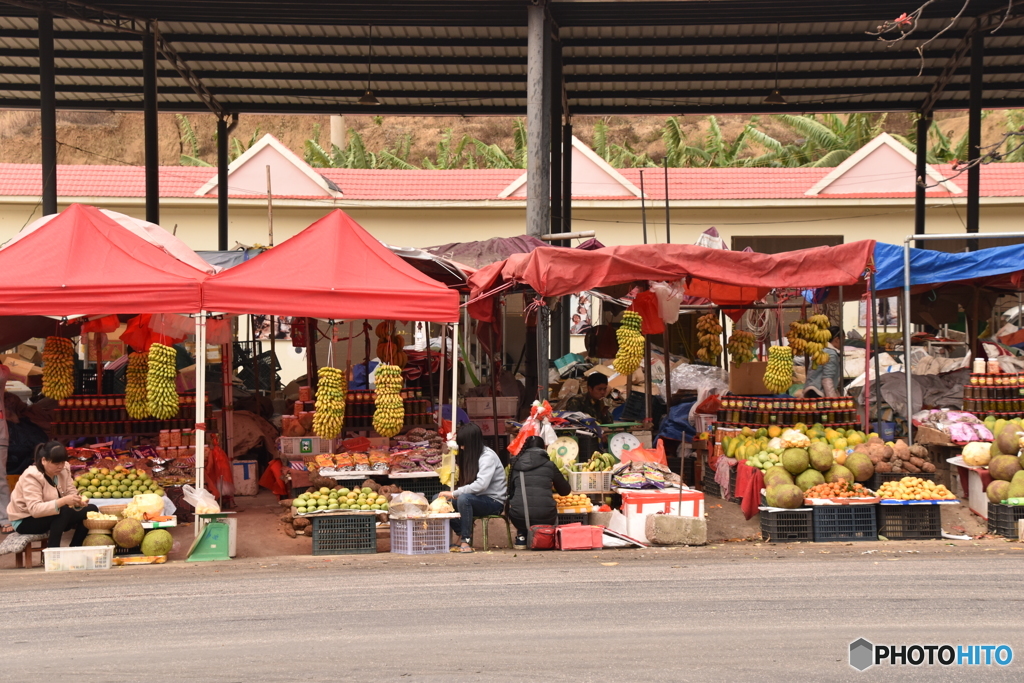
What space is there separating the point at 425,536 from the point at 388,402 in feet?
5.56

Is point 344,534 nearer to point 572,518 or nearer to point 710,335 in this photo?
point 572,518

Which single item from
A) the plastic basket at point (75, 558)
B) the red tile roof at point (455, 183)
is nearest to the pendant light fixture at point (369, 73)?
the red tile roof at point (455, 183)

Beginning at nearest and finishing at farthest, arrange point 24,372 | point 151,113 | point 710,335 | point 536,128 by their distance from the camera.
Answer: point 536,128 < point 710,335 < point 24,372 < point 151,113

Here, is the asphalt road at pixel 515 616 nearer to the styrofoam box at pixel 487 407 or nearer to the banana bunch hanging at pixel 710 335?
the styrofoam box at pixel 487 407

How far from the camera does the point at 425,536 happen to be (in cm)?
940

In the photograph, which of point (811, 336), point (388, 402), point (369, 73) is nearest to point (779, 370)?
point (811, 336)

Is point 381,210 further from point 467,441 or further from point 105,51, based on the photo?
point 467,441

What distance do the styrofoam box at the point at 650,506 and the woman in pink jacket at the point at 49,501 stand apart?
513 centimetres

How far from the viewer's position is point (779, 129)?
153 ft

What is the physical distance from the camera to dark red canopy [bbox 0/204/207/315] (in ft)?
29.5

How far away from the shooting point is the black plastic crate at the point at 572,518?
9.85 meters

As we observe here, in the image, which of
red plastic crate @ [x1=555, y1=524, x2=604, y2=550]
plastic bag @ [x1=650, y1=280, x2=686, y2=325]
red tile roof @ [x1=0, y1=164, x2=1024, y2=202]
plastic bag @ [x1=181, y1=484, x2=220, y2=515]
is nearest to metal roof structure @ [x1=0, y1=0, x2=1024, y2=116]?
Result: red tile roof @ [x1=0, y1=164, x2=1024, y2=202]

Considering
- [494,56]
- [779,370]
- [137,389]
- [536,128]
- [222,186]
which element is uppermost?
[494,56]

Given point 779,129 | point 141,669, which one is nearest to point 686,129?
point 779,129
